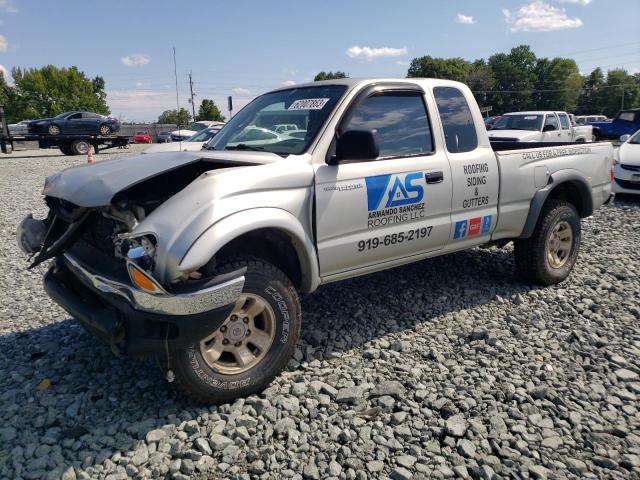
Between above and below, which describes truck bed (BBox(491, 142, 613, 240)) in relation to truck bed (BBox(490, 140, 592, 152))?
below

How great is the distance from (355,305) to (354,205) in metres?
1.43

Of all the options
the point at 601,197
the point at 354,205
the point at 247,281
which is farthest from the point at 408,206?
the point at 601,197

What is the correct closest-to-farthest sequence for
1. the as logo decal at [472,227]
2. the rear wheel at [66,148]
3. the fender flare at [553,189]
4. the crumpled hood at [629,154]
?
1. the as logo decal at [472,227]
2. the fender flare at [553,189]
3. the crumpled hood at [629,154]
4. the rear wheel at [66,148]

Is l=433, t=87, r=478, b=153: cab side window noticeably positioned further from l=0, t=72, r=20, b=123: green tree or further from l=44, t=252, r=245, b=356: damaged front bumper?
l=0, t=72, r=20, b=123: green tree

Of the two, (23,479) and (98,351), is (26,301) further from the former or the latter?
(23,479)

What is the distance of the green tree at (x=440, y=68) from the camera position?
82.8 m

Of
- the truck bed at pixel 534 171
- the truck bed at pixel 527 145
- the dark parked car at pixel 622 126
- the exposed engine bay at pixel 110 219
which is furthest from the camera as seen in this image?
the dark parked car at pixel 622 126

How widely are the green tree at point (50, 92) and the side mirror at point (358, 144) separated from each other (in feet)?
268

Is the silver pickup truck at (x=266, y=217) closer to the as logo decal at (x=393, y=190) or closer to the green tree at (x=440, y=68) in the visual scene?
the as logo decal at (x=393, y=190)

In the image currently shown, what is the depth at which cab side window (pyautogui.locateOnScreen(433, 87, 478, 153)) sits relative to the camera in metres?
4.18

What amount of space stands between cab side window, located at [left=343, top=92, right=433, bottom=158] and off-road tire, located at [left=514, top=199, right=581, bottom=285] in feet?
5.38

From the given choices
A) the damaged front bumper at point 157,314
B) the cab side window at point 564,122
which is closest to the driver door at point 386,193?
the damaged front bumper at point 157,314

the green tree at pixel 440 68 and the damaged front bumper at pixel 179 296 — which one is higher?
the green tree at pixel 440 68

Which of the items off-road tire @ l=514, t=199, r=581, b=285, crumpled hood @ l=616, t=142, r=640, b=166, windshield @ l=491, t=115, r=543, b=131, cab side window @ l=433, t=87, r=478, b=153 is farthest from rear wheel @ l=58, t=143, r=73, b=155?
off-road tire @ l=514, t=199, r=581, b=285
